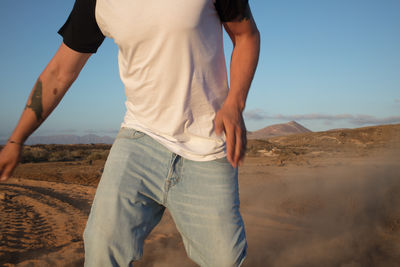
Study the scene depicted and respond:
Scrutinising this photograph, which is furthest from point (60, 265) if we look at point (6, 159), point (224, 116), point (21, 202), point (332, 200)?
point (332, 200)

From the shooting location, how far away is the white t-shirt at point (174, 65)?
1.47 meters

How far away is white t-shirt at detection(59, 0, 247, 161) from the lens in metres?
1.47

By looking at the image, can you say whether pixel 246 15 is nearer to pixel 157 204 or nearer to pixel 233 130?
pixel 233 130

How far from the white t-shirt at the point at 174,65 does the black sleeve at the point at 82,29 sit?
0.06 feet

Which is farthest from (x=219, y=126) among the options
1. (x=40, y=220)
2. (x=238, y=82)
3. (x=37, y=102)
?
(x=40, y=220)

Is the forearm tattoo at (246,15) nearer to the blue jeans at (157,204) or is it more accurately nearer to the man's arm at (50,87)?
the blue jeans at (157,204)

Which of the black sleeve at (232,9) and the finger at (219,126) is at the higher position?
the black sleeve at (232,9)

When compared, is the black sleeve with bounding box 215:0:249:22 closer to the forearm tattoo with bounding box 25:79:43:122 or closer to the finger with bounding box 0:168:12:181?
the forearm tattoo with bounding box 25:79:43:122

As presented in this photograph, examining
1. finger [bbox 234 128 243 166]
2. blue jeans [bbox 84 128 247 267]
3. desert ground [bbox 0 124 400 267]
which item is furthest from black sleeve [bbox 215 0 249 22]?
desert ground [bbox 0 124 400 267]

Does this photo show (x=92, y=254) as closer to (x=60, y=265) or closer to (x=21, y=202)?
(x=60, y=265)

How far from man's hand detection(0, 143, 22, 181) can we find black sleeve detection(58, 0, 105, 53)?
58cm

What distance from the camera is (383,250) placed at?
3.94 m

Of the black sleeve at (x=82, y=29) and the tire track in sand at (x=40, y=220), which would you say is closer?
the black sleeve at (x=82, y=29)

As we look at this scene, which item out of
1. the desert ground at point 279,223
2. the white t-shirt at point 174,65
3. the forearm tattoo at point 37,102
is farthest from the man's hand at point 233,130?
the desert ground at point 279,223
